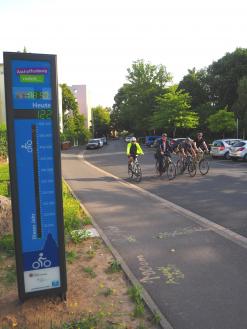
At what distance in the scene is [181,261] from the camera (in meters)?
5.89

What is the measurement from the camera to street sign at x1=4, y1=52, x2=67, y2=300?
404 centimetres

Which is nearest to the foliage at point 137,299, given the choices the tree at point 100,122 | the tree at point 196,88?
the tree at point 196,88

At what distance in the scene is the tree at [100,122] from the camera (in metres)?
124

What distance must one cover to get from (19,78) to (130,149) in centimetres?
1294

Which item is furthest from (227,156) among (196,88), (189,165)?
(196,88)

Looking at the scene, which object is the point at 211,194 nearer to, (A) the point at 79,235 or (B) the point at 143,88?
(A) the point at 79,235

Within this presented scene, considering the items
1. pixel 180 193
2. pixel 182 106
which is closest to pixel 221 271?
pixel 180 193

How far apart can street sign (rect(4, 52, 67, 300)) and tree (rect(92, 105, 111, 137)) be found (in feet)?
389

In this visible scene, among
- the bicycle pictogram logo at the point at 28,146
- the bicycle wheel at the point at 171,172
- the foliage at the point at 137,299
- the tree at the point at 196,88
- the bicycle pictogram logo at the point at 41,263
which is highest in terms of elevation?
the tree at the point at 196,88

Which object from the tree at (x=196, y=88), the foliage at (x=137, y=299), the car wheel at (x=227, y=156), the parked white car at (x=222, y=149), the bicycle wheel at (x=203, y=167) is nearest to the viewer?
the foliage at (x=137, y=299)

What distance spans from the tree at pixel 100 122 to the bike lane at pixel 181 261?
374 feet

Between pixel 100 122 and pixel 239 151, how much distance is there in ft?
325

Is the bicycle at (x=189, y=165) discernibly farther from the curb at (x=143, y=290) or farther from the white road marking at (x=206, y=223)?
the curb at (x=143, y=290)

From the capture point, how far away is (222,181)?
1517 centimetres
